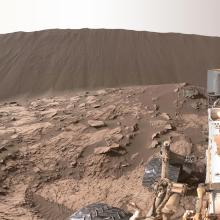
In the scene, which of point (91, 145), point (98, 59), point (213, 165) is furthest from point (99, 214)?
point (98, 59)

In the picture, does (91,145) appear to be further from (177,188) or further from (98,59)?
(98,59)

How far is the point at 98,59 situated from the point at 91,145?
10.3 metres

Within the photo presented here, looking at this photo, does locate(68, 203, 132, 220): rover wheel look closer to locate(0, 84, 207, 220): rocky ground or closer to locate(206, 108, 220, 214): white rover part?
locate(206, 108, 220, 214): white rover part

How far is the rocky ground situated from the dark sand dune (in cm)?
547

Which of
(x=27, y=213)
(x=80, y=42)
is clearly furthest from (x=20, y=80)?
(x=27, y=213)

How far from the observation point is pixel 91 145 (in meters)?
9.17

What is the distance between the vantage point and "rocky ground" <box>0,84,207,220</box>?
24.3 ft

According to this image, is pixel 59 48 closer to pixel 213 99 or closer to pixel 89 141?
pixel 89 141

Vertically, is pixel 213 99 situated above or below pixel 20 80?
below

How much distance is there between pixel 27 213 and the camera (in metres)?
6.88

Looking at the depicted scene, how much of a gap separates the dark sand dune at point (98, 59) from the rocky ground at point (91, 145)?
18.0ft

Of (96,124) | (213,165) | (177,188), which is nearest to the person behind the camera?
(177,188)

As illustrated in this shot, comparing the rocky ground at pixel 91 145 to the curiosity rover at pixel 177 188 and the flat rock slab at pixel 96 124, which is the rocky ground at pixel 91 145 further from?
the curiosity rover at pixel 177 188

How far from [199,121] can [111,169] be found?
267 cm
